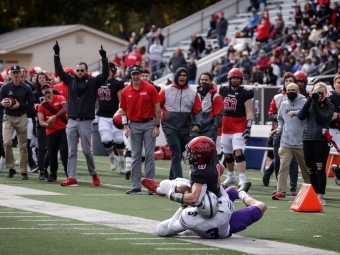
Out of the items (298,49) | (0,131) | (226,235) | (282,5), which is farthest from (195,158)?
(282,5)

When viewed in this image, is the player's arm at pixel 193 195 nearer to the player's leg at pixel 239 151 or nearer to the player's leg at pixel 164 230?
the player's leg at pixel 164 230

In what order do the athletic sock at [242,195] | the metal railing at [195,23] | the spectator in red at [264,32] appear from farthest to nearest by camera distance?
the metal railing at [195,23] < the spectator in red at [264,32] < the athletic sock at [242,195]

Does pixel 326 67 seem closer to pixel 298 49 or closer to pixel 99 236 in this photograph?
pixel 298 49

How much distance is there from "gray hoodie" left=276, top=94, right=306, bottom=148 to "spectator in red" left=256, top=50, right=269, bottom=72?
16.2 metres

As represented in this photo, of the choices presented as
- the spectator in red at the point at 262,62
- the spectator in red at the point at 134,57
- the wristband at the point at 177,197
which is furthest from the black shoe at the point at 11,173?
the spectator in red at the point at 134,57

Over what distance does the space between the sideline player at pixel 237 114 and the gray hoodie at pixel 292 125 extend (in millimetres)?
1497

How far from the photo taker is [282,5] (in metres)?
40.2

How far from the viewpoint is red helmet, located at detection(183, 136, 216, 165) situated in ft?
35.7

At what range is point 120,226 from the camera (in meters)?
11.9

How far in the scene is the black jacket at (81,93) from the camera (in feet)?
55.4

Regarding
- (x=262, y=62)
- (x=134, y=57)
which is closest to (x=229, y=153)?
(x=262, y=62)

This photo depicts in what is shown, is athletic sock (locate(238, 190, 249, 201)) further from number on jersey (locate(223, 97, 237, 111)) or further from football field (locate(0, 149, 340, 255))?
number on jersey (locate(223, 97, 237, 111))

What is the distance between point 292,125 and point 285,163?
0.58m

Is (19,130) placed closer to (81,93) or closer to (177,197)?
(81,93)
